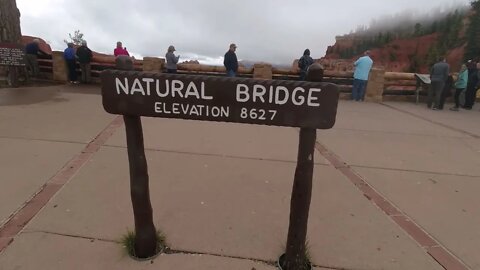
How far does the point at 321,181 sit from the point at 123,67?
255cm

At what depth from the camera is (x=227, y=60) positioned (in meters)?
10.1

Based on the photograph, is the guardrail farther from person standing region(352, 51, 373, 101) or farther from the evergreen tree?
the evergreen tree

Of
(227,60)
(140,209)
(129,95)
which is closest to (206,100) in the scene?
(129,95)

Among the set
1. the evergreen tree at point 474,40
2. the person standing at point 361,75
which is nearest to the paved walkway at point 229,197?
the person standing at point 361,75

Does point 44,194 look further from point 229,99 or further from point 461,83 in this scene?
point 461,83

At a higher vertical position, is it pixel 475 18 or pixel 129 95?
pixel 475 18

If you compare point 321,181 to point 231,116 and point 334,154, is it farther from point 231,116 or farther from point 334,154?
point 231,116

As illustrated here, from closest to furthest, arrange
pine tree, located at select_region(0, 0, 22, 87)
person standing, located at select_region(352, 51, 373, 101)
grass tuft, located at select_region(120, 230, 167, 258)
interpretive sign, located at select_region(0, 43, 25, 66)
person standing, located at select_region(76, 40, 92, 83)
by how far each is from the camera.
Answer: grass tuft, located at select_region(120, 230, 167, 258), interpretive sign, located at select_region(0, 43, 25, 66), pine tree, located at select_region(0, 0, 22, 87), person standing, located at select_region(352, 51, 373, 101), person standing, located at select_region(76, 40, 92, 83)

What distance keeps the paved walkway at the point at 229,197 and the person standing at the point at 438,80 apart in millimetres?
4365

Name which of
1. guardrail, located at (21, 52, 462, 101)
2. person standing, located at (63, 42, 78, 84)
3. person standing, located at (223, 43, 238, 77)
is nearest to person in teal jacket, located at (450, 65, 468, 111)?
guardrail, located at (21, 52, 462, 101)

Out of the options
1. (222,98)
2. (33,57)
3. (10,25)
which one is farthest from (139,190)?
(33,57)

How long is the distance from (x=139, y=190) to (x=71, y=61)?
9.99 m

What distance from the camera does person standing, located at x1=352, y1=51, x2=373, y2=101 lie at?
10211 mm

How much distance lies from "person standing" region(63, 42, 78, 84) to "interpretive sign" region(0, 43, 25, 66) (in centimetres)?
146
